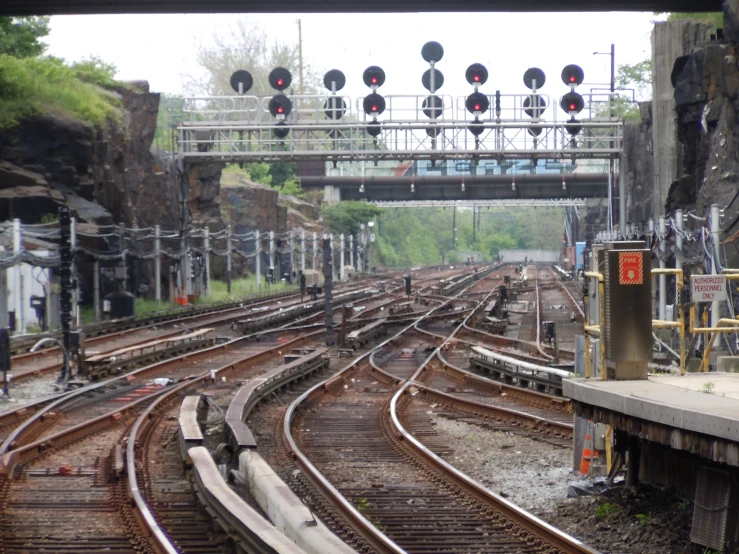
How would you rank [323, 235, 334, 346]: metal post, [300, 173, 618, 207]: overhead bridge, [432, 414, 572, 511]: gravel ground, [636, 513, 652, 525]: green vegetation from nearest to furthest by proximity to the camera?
[636, 513, 652, 525]: green vegetation
[432, 414, 572, 511]: gravel ground
[323, 235, 334, 346]: metal post
[300, 173, 618, 207]: overhead bridge

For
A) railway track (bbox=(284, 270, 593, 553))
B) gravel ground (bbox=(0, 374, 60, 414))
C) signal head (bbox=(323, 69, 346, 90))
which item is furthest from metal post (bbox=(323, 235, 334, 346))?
signal head (bbox=(323, 69, 346, 90))

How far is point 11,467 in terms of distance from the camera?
421 inches

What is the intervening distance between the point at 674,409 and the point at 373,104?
31.6 metres

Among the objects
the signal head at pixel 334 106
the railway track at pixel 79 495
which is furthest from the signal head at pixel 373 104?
the railway track at pixel 79 495

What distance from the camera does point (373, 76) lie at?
38.3m

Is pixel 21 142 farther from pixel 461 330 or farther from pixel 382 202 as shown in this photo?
pixel 382 202

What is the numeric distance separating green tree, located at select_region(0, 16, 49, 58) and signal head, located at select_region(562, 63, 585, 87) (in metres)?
23.2

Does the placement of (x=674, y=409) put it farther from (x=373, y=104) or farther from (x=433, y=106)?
(x=433, y=106)

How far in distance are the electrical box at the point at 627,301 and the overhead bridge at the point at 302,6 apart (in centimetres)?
1233

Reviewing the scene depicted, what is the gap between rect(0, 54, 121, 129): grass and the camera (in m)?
38.1

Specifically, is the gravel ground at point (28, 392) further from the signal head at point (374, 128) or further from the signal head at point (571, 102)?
the signal head at point (571, 102)

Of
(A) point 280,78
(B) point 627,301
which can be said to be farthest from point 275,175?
(B) point 627,301

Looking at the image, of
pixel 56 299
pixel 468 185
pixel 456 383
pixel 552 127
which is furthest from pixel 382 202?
pixel 456 383

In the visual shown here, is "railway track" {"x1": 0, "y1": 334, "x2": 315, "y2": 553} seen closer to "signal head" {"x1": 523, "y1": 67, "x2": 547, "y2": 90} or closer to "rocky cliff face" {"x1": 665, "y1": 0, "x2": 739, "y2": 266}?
"rocky cliff face" {"x1": 665, "y1": 0, "x2": 739, "y2": 266}
